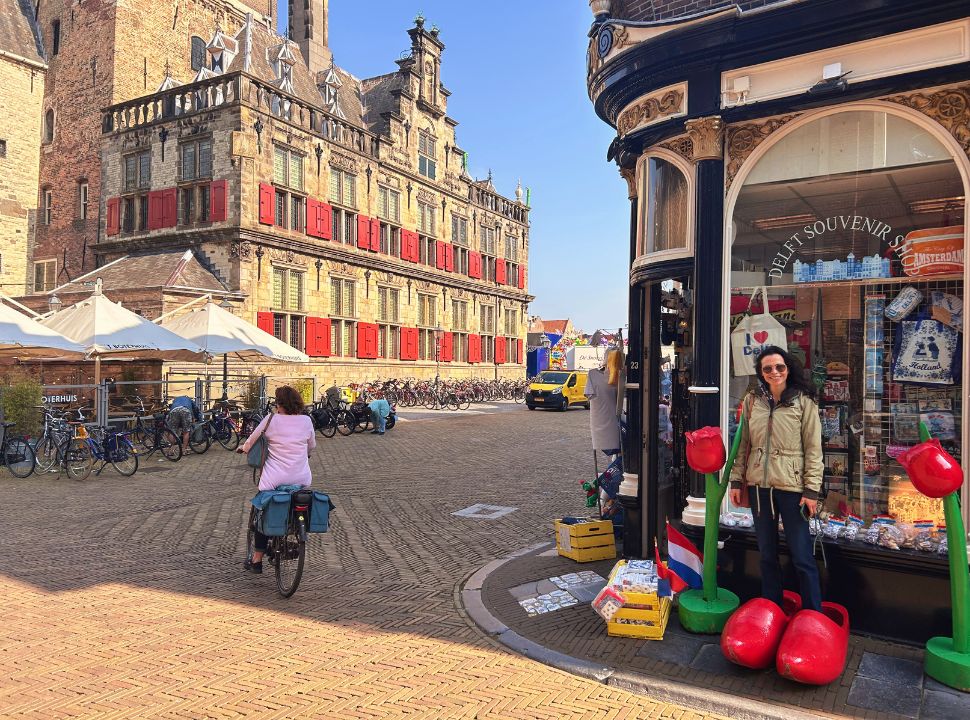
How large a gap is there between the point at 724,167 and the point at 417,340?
26983 mm

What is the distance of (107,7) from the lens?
89.0 ft

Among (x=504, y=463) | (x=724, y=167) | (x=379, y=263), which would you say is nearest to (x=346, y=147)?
(x=379, y=263)

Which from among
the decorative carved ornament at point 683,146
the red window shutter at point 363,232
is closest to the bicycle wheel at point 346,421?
the red window shutter at point 363,232

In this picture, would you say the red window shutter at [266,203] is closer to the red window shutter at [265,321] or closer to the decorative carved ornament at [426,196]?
the red window shutter at [265,321]

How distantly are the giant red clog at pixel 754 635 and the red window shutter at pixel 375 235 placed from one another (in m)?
26.0

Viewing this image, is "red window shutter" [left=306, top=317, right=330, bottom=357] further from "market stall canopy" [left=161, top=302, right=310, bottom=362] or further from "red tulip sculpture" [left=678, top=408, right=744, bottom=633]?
"red tulip sculpture" [left=678, top=408, right=744, bottom=633]

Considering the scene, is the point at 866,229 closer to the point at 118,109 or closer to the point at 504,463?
the point at 504,463

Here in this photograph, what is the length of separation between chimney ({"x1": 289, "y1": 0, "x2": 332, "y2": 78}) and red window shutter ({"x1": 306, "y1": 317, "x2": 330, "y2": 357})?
13.2 metres

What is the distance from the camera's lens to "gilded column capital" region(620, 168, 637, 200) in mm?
6500

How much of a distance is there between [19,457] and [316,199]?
1659cm

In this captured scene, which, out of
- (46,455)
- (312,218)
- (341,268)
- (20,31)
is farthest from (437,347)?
(46,455)

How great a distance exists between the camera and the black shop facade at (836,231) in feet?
14.8

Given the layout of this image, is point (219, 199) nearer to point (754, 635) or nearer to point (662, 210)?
point (662, 210)

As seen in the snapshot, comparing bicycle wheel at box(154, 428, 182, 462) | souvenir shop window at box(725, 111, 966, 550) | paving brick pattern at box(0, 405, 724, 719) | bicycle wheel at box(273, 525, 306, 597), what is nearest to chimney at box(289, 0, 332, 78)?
bicycle wheel at box(154, 428, 182, 462)
